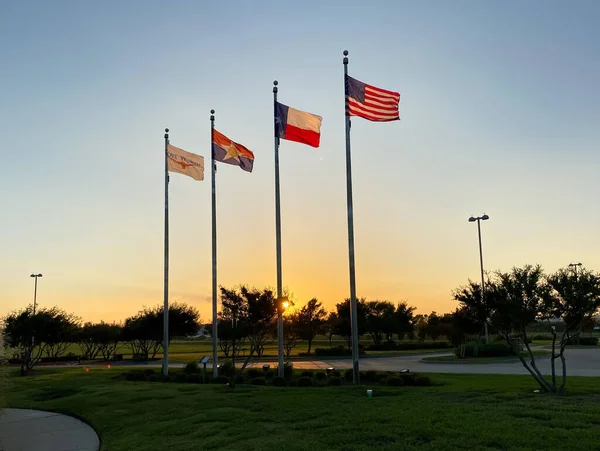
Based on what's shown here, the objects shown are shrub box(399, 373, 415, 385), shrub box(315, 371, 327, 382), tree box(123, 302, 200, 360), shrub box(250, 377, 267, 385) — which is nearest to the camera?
shrub box(399, 373, 415, 385)

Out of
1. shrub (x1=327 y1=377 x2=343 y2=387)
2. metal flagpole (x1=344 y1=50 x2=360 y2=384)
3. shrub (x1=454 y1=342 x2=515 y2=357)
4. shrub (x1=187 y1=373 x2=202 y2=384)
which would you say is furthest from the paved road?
metal flagpole (x1=344 y1=50 x2=360 y2=384)

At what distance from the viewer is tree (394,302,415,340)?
6359 cm

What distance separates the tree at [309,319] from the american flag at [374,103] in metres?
35.8

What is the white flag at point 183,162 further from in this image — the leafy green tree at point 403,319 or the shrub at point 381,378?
the leafy green tree at point 403,319

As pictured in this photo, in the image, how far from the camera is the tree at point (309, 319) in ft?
172

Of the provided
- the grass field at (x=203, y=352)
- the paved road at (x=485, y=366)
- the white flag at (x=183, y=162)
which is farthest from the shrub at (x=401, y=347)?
the white flag at (x=183, y=162)

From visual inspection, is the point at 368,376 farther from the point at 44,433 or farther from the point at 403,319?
the point at 403,319

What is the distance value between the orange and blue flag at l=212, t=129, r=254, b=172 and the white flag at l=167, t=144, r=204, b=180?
6.34ft

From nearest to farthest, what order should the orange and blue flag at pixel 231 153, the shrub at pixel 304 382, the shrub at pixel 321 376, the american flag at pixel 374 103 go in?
the shrub at pixel 304 382, the american flag at pixel 374 103, the shrub at pixel 321 376, the orange and blue flag at pixel 231 153

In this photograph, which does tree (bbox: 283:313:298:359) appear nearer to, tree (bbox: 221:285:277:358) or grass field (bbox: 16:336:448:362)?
grass field (bbox: 16:336:448:362)

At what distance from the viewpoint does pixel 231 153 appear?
902 inches

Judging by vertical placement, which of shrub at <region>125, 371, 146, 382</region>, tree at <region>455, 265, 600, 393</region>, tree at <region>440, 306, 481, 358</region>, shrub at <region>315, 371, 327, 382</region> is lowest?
shrub at <region>125, 371, 146, 382</region>

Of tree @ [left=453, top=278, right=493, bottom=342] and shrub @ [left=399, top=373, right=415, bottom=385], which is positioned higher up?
tree @ [left=453, top=278, right=493, bottom=342]

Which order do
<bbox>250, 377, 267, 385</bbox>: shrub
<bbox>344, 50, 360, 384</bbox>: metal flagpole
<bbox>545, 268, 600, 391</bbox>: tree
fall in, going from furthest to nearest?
<bbox>250, 377, 267, 385</bbox>: shrub, <bbox>344, 50, 360, 384</bbox>: metal flagpole, <bbox>545, 268, 600, 391</bbox>: tree
